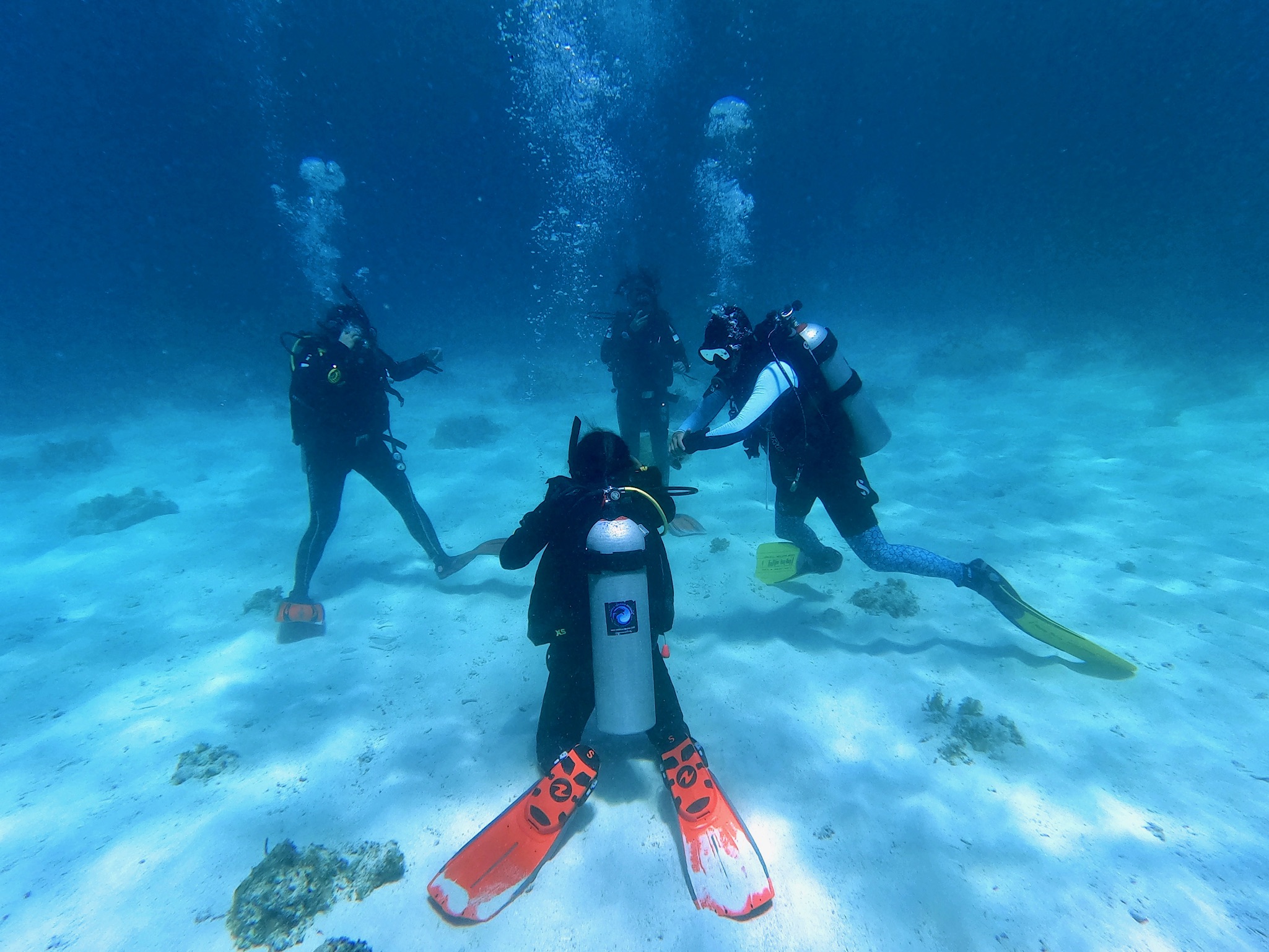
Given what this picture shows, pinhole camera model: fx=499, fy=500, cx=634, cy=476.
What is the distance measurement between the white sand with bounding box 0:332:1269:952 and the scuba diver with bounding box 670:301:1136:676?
71 cm

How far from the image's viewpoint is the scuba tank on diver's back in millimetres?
4199

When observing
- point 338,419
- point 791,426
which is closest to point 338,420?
point 338,419

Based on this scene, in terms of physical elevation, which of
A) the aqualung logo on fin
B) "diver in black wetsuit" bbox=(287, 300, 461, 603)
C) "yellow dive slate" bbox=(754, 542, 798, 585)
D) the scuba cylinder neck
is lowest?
the aqualung logo on fin

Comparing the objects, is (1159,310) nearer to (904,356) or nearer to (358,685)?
(904,356)

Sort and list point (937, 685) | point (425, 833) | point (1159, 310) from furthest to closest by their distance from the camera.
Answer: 1. point (1159, 310)
2. point (937, 685)
3. point (425, 833)

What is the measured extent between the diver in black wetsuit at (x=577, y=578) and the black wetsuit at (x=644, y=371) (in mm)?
4946

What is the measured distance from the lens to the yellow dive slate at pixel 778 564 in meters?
5.73

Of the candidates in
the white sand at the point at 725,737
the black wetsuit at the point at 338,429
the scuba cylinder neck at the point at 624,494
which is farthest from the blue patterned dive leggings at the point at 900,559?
the black wetsuit at the point at 338,429

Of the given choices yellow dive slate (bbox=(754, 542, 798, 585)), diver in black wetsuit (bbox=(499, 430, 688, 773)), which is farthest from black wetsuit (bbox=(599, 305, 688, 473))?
diver in black wetsuit (bbox=(499, 430, 688, 773))

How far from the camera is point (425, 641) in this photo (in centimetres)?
533

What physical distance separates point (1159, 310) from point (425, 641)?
3746 cm

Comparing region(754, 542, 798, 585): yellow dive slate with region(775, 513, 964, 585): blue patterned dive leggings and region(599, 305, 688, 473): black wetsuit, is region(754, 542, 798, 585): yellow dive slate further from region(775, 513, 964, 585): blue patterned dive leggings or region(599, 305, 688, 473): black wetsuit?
region(599, 305, 688, 473): black wetsuit

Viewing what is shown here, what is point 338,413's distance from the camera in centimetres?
581

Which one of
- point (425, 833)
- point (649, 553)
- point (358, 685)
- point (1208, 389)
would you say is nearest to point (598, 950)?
point (425, 833)
